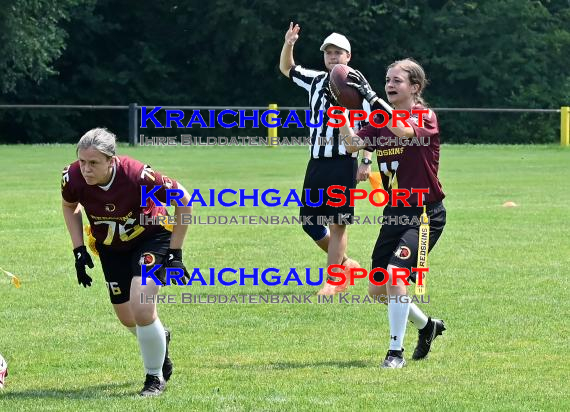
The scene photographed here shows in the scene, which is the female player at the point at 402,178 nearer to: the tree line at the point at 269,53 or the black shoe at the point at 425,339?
the black shoe at the point at 425,339

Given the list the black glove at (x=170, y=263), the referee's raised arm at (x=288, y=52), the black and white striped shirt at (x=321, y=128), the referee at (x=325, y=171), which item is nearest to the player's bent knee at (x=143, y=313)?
the black glove at (x=170, y=263)

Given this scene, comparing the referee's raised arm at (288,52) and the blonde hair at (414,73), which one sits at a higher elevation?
the blonde hair at (414,73)

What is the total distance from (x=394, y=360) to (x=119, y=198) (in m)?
1.80

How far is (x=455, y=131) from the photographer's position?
128ft

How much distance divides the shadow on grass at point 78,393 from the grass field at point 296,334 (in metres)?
0.01

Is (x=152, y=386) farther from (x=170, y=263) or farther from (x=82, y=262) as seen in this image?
(x=82, y=262)

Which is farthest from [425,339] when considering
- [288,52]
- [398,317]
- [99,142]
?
[288,52]

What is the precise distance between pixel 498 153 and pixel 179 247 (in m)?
24.6

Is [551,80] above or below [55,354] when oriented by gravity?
below

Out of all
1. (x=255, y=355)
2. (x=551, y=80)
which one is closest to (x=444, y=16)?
(x=551, y=80)

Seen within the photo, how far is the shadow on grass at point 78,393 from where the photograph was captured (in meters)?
5.79

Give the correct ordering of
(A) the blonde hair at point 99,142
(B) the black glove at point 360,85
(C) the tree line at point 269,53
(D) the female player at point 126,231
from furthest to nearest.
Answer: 1. (C) the tree line at point 269,53
2. (B) the black glove at point 360,85
3. (D) the female player at point 126,231
4. (A) the blonde hair at point 99,142

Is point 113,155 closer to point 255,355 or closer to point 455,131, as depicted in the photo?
point 255,355

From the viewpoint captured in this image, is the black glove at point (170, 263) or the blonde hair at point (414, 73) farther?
the blonde hair at point (414, 73)
